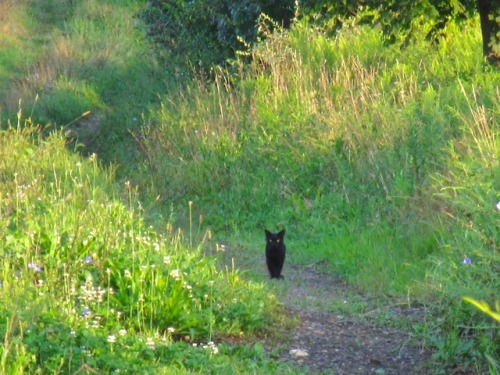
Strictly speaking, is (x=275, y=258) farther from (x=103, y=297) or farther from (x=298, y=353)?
(x=103, y=297)

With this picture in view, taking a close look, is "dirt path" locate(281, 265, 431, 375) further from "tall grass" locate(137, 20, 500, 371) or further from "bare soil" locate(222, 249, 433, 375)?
"tall grass" locate(137, 20, 500, 371)

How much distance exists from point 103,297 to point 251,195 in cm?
529

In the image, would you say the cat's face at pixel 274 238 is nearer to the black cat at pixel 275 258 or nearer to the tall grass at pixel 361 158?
the black cat at pixel 275 258

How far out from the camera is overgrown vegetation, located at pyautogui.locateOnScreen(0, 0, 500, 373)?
19.5 feet

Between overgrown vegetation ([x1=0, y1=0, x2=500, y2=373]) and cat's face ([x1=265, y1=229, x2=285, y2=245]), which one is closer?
overgrown vegetation ([x1=0, y1=0, x2=500, y2=373])

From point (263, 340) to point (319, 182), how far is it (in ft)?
15.9

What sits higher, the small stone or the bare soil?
the small stone

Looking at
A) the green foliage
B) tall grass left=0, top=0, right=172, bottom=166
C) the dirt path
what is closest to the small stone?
the dirt path

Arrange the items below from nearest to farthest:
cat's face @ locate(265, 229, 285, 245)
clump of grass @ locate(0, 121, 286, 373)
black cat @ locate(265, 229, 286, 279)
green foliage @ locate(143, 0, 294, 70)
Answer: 1. clump of grass @ locate(0, 121, 286, 373)
2. black cat @ locate(265, 229, 286, 279)
3. cat's face @ locate(265, 229, 285, 245)
4. green foliage @ locate(143, 0, 294, 70)

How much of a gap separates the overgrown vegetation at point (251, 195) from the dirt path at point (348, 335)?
0.21m

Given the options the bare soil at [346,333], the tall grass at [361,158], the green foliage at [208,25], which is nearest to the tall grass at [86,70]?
the green foliage at [208,25]

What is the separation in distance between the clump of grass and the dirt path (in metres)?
0.38

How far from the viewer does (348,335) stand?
679cm

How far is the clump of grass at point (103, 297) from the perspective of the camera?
5387mm
